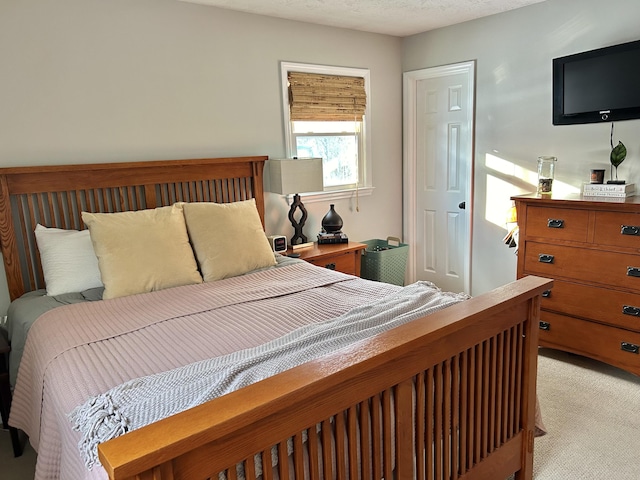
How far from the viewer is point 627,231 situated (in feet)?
9.13

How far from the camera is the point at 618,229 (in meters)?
2.83

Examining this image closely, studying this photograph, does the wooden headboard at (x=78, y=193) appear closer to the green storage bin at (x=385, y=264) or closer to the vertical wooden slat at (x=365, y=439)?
the green storage bin at (x=385, y=264)

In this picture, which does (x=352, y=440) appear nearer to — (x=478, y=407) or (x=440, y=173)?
(x=478, y=407)

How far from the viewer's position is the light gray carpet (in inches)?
87.4

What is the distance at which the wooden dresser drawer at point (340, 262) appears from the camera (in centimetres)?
365

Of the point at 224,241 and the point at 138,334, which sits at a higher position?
the point at 224,241

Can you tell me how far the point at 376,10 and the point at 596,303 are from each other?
2519 millimetres

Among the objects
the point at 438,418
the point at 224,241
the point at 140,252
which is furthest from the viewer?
the point at 224,241

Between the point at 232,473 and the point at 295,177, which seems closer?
the point at 232,473

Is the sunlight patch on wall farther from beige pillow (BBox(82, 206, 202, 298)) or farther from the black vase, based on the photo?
beige pillow (BBox(82, 206, 202, 298))

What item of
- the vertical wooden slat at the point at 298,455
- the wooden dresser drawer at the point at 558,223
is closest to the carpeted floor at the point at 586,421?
the wooden dresser drawer at the point at 558,223

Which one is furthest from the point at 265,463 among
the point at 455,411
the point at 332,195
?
the point at 332,195

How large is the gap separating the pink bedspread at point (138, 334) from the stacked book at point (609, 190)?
5.23 feet

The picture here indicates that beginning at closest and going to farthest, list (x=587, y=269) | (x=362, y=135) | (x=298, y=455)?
(x=298, y=455)
(x=587, y=269)
(x=362, y=135)
